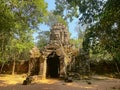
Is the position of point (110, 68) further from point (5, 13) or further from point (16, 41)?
point (5, 13)

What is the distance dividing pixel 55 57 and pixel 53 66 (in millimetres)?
1688

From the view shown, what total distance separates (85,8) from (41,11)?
9.37 meters

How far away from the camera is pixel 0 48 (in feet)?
71.7

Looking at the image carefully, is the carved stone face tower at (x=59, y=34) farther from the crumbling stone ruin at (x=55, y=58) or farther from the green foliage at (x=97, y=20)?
the green foliage at (x=97, y=20)

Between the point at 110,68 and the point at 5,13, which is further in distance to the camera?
the point at 110,68

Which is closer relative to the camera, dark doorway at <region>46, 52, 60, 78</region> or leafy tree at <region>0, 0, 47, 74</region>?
leafy tree at <region>0, 0, 47, 74</region>

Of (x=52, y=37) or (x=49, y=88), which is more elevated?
(x=52, y=37)

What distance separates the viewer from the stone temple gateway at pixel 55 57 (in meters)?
20.3

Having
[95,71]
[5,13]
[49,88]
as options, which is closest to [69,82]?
[49,88]

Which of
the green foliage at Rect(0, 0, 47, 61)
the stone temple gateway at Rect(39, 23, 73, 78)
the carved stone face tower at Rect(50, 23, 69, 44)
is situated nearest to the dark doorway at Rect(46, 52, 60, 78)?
the stone temple gateway at Rect(39, 23, 73, 78)

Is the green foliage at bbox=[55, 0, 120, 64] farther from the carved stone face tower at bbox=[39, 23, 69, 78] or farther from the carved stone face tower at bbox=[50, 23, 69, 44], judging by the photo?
the carved stone face tower at bbox=[50, 23, 69, 44]

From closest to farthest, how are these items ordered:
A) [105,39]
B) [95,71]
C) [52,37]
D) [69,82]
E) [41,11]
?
[105,39] → [69,82] → [41,11] → [52,37] → [95,71]

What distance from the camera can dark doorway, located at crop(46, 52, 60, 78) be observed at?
840 inches

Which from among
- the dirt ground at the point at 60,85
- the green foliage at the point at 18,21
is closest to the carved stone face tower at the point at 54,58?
the green foliage at the point at 18,21
